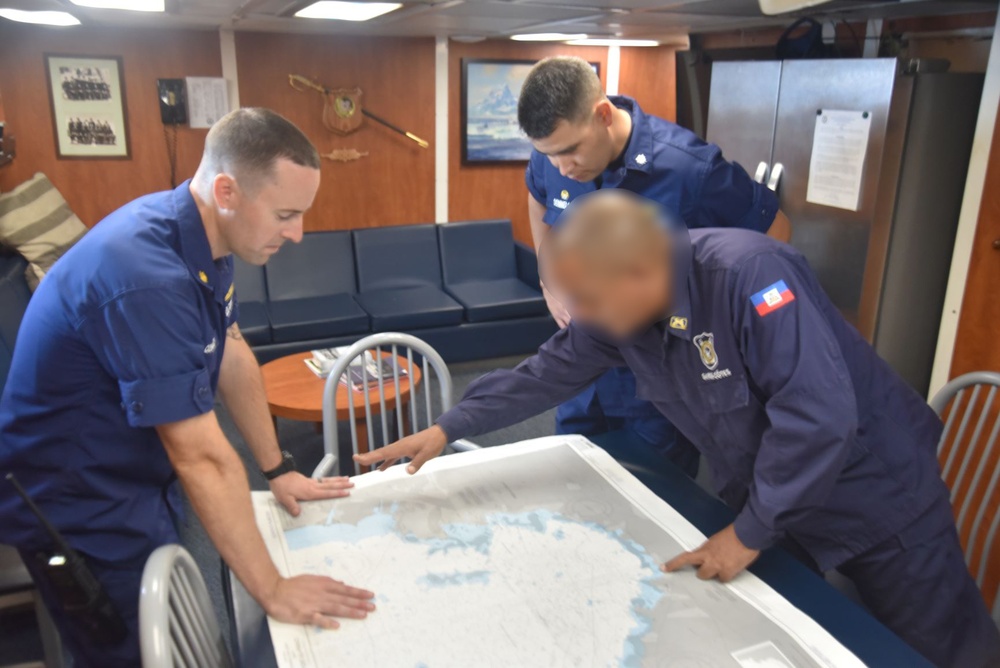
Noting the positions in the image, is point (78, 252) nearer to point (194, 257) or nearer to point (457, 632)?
point (194, 257)

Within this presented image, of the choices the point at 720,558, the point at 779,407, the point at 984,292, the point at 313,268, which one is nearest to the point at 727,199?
the point at 779,407

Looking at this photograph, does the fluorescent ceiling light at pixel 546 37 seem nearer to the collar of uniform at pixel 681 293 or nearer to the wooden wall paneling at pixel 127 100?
the wooden wall paneling at pixel 127 100

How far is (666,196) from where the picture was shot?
191cm

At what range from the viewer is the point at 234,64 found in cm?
434

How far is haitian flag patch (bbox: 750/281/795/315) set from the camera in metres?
1.21

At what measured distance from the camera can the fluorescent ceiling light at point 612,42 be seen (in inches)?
187

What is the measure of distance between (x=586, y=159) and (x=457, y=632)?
119 cm

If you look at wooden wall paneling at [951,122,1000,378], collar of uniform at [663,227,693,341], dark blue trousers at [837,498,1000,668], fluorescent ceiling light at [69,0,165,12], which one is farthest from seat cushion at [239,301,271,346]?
dark blue trousers at [837,498,1000,668]

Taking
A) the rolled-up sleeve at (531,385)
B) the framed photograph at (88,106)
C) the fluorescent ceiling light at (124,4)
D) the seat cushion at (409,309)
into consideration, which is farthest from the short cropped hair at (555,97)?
the framed photograph at (88,106)

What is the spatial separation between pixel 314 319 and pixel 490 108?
6.25ft

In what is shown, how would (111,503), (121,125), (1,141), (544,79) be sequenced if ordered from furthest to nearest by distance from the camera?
(121,125)
(1,141)
(544,79)
(111,503)

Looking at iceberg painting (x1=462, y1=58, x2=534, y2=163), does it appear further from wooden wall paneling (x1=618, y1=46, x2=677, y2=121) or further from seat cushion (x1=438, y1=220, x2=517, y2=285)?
wooden wall paneling (x1=618, y1=46, x2=677, y2=121)

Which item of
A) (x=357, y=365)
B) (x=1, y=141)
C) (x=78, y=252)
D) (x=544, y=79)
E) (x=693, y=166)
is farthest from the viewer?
(x=1, y=141)

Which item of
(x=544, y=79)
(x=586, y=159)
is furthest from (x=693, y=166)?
(x=544, y=79)
